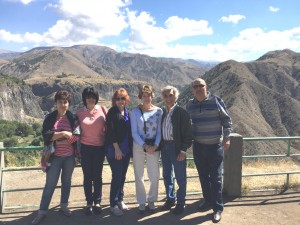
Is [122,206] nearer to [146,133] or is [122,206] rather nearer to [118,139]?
[118,139]

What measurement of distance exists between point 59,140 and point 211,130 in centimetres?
234

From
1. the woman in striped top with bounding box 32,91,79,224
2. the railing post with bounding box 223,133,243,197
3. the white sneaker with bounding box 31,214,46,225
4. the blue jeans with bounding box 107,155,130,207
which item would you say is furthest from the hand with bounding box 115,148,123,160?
the railing post with bounding box 223,133,243,197

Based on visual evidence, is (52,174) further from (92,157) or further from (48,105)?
(48,105)

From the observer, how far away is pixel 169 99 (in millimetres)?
5570

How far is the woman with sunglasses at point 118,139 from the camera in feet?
18.0

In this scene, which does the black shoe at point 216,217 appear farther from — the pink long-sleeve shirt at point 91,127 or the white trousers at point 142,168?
the pink long-sleeve shirt at point 91,127

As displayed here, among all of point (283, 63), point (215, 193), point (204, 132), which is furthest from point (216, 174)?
point (283, 63)

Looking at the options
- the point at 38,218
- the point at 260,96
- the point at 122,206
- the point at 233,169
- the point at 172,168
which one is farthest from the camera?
the point at 260,96

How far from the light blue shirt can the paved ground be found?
3.98 ft

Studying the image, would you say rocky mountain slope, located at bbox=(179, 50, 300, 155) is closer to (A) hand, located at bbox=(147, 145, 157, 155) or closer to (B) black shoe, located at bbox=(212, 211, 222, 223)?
(B) black shoe, located at bbox=(212, 211, 222, 223)

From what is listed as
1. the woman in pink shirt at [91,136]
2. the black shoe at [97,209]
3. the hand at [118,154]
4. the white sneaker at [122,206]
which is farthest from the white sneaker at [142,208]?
the hand at [118,154]

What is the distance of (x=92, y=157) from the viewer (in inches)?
221

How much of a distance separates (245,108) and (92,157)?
8262 cm

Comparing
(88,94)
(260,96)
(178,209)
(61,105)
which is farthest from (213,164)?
(260,96)
